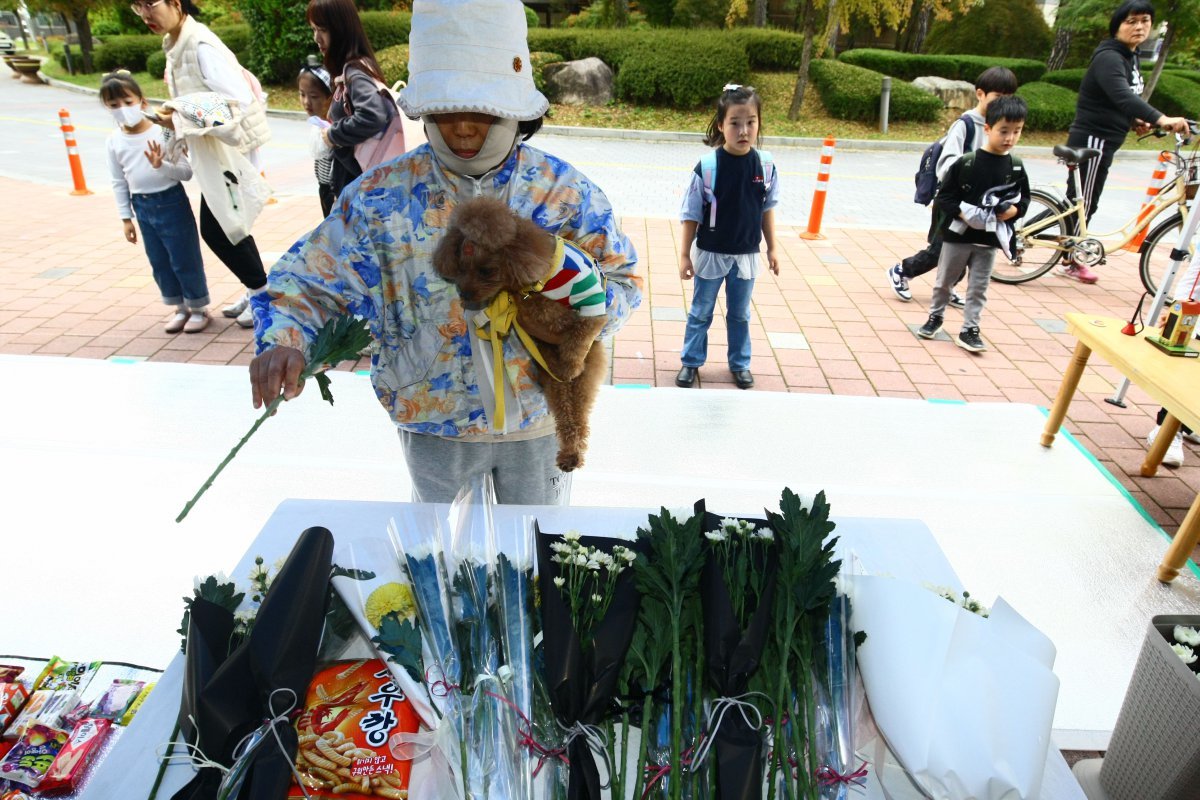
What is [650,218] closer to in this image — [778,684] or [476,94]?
[476,94]

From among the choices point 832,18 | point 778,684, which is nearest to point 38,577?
point 778,684

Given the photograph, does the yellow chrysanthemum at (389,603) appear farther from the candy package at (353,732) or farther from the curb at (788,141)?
the curb at (788,141)

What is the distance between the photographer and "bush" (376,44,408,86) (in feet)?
50.1

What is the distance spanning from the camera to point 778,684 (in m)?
1.23

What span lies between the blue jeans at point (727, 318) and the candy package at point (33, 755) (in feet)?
11.5

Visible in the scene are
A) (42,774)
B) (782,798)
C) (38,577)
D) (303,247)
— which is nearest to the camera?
(782,798)

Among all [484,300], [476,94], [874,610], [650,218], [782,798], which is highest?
[476,94]

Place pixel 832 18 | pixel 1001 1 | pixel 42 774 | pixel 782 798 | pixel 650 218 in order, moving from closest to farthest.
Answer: pixel 782 798, pixel 42 774, pixel 650 218, pixel 832 18, pixel 1001 1

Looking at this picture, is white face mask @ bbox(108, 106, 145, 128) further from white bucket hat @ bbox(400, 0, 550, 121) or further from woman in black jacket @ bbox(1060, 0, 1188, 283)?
woman in black jacket @ bbox(1060, 0, 1188, 283)

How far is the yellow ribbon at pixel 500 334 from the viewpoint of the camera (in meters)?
1.58

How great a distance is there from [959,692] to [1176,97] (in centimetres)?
2064

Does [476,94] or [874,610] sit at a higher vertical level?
[476,94]

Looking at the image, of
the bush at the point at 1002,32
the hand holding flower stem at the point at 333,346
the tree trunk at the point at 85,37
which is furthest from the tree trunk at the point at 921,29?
the hand holding flower stem at the point at 333,346

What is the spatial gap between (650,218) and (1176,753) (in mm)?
7140
